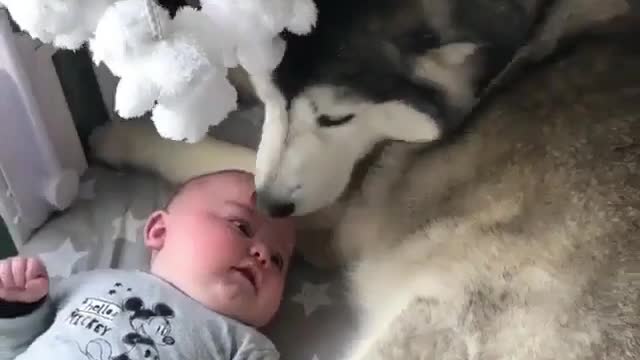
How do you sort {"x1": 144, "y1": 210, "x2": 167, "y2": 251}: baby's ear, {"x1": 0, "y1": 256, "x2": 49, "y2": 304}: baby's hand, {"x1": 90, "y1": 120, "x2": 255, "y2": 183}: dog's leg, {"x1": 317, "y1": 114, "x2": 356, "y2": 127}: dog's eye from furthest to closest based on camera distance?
{"x1": 90, "y1": 120, "x2": 255, "y2": 183}: dog's leg < {"x1": 144, "y1": 210, "x2": 167, "y2": 251}: baby's ear < {"x1": 0, "y1": 256, "x2": 49, "y2": 304}: baby's hand < {"x1": 317, "y1": 114, "x2": 356, "y2": 127}: dog's eye

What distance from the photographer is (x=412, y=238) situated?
131 cm

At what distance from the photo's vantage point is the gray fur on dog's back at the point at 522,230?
3.65 feet

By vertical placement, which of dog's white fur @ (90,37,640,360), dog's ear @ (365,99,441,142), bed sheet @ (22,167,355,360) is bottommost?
bed sheet @ (22,167,355,360)

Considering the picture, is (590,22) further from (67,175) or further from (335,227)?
(67,175)

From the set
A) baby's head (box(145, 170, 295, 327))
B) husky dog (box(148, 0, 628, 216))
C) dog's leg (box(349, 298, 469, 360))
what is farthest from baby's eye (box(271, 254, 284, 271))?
dog's leg (box(349, 298, 469, 360))

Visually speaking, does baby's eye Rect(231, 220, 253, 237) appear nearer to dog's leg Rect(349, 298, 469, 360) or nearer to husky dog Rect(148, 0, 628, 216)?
husky dog Rect(148, 0, 628, 216)

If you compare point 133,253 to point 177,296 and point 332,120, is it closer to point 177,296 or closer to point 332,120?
point 177,296

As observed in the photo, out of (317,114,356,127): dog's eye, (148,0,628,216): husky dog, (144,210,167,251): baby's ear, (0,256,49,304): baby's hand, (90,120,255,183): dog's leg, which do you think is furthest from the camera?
(90,120,255,183): dog's leg

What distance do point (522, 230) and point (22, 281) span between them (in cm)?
62

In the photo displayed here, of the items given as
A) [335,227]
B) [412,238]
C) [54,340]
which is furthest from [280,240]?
[54,340]

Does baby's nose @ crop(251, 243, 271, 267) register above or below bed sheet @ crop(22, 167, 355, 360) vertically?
above

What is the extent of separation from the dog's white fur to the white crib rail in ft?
1.57

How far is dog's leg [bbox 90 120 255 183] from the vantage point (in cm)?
156

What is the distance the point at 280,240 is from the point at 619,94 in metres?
0.47
